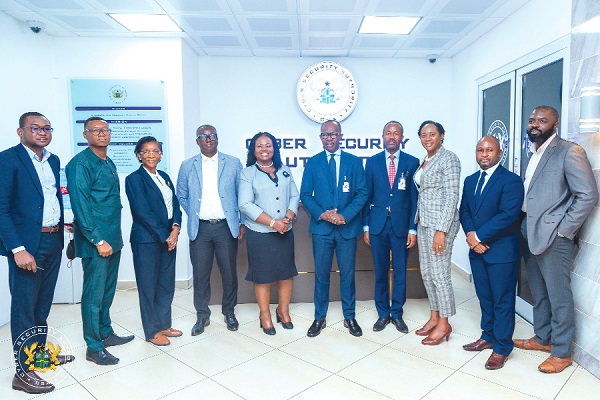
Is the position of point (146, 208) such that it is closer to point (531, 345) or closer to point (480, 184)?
point (480, 184)

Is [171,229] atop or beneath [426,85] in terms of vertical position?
beneath

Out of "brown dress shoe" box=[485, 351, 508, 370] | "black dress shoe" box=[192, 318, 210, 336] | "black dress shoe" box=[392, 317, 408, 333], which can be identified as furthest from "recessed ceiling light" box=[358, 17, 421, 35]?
"black dress shoe" box=[192, 318, 210, 336]

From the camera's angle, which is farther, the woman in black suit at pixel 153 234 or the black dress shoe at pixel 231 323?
the black dress shoe at pixel 231 323

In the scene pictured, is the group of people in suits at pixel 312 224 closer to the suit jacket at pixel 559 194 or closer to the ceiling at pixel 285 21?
the suit jacket at pixel 559 194

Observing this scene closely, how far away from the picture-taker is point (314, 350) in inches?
124

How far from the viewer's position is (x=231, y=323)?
140 inches

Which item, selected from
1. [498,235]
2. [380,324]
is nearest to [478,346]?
Result: [380,324]

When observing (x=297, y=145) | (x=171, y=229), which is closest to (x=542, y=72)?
(x=297, y=145)

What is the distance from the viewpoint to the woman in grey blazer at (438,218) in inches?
121

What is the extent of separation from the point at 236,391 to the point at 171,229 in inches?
54.5

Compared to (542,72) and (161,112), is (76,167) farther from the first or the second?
(542,72)

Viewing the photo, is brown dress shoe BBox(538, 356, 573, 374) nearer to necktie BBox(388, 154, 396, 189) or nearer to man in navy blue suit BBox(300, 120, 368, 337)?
man in navy blue suit BBox(300, 120, 368, 337)

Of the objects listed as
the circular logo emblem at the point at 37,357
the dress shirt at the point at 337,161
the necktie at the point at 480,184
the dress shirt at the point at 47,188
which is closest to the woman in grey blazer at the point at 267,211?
the dress shirt at the point at 337,161

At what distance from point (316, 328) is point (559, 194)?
209 centimetres
